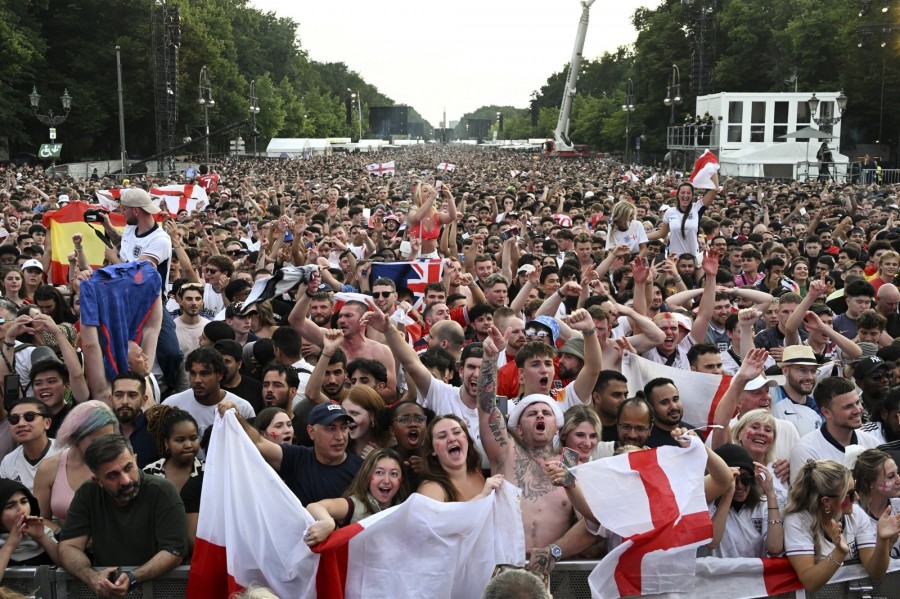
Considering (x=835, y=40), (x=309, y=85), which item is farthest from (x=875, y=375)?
(x=309, y=85)

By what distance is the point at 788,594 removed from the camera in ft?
17.4

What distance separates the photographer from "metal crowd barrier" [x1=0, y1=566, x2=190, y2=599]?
16.6ft

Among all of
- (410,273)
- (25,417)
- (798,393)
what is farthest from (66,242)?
(798,393)

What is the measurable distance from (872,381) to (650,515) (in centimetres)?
284

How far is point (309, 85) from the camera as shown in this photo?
5094 inches

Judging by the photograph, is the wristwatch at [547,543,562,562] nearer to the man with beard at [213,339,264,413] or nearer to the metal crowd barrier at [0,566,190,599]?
the metal crowd barrier at [0,566,190,599]

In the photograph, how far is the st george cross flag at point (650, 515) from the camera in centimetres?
521

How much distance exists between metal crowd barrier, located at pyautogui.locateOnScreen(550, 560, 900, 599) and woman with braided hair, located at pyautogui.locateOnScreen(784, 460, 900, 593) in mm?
70

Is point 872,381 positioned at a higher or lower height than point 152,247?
lower

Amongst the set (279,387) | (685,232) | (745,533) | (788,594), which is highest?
(685,232)

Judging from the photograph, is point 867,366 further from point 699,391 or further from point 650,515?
point 650,515

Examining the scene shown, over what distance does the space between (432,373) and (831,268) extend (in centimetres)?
616

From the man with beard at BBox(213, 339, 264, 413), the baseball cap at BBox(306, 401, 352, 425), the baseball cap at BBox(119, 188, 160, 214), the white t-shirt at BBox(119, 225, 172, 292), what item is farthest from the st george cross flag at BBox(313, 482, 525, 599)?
the baseball cap at BBox(119, 188, 160, 214)

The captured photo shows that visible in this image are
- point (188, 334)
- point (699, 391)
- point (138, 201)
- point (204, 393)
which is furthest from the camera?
point (188, 334)
